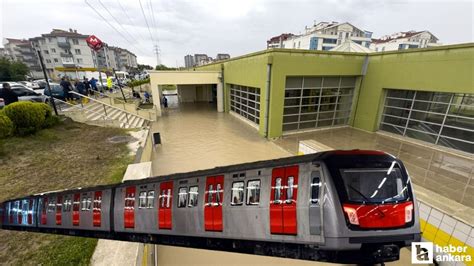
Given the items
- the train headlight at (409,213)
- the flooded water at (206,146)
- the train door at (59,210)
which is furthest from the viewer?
the flooded water at (206,146)

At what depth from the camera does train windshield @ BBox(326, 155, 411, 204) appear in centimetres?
192

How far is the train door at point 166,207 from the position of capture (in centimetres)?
305

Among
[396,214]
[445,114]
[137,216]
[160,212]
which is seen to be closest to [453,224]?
[396,214]

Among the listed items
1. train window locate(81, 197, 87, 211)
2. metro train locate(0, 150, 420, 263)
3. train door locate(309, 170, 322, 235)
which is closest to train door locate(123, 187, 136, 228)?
metro train locate(0, 150, 420, 263)

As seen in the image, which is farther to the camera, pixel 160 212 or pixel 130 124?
pixel 130 124

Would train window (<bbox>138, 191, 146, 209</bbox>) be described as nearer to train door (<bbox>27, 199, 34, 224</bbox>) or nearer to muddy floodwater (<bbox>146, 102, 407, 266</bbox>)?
muddy floodwater (<bbox>146, 102, 407, 266</bbox>)

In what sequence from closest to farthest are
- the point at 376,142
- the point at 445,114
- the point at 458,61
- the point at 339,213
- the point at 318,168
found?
the point at 339,213 < the point at 318,168 < the point at 458,61 < the point at 445,114 < the point at 376,142

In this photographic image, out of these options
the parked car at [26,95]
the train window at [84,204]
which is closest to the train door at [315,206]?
the train window at [84,204]

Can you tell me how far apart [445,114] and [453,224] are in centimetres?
834

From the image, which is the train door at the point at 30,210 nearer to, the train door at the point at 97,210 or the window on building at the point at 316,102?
the train door at the point at 97,210

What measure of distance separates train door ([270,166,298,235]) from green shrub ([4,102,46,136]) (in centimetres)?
1097

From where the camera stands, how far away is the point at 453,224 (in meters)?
3.22

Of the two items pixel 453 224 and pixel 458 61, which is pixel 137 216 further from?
pixel 458 61

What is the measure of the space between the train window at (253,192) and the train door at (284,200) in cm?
19
